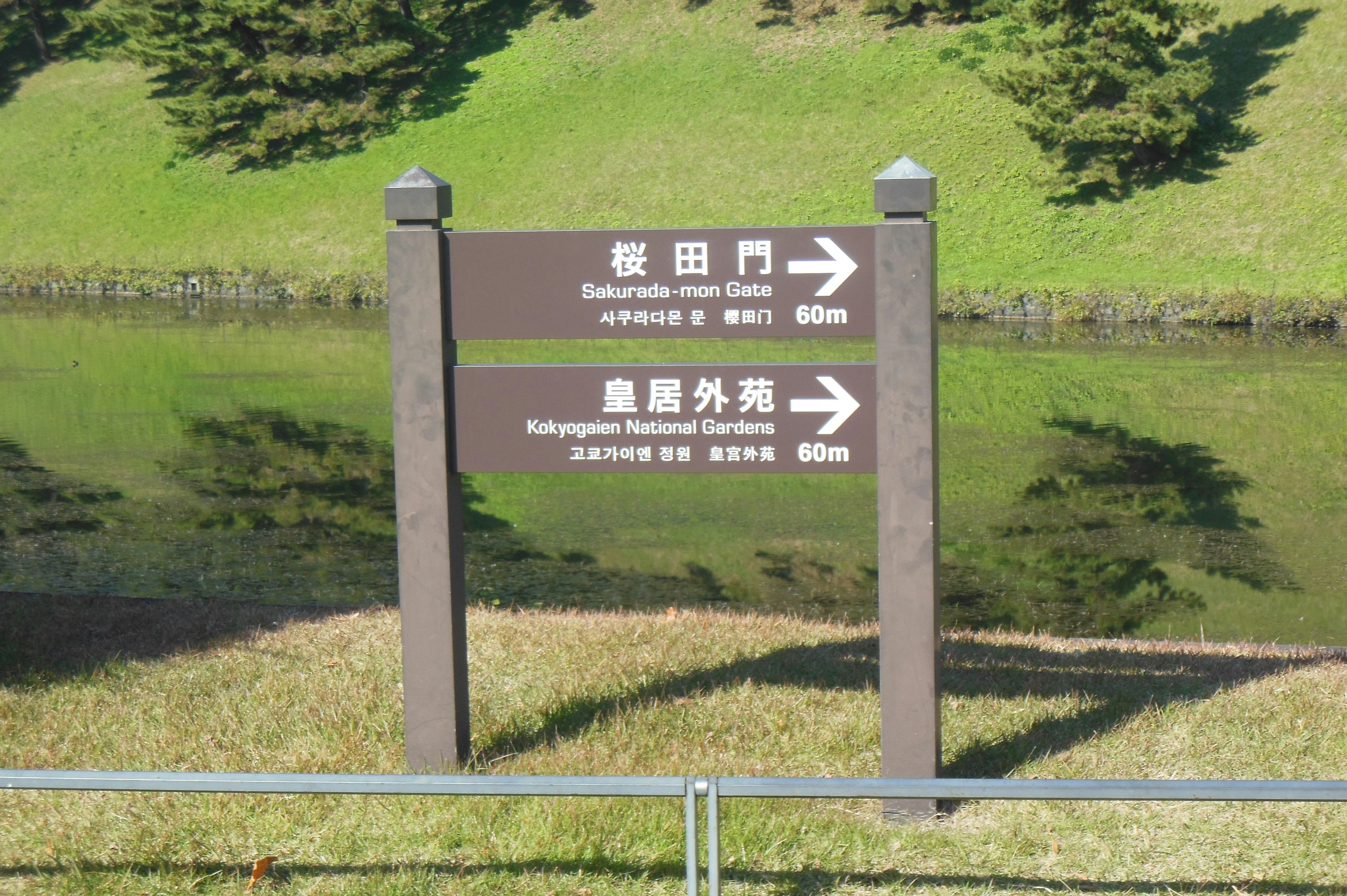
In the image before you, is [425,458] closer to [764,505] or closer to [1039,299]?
[764,505]

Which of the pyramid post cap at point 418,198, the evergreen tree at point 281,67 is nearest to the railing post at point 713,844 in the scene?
the pyramid post cap at point 418,198

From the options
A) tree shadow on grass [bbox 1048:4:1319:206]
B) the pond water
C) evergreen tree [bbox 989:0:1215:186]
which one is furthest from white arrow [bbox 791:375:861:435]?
tree shadow on grass [bbox 1048:4:1319:206]

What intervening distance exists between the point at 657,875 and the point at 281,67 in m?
45.8

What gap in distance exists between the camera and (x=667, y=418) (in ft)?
16.3

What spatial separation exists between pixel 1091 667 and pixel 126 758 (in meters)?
4.48

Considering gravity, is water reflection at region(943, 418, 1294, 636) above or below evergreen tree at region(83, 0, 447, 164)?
below

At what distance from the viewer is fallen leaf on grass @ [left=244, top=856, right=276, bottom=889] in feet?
13.3

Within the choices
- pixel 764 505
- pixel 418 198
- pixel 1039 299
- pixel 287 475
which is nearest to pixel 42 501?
pixel 287 475

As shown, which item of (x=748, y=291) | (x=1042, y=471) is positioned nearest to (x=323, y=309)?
(x=1042, y=471)

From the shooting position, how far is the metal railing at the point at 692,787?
3369mm

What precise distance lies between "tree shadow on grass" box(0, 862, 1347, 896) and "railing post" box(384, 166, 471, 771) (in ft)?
3.12

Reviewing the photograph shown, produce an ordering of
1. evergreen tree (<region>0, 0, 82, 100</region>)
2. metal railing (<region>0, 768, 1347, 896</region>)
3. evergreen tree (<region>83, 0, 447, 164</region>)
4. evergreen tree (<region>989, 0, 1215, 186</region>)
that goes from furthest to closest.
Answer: evergreen tree (<region>0, 0, 82, 100</region>), evergreen tree (<region>83, 0, 447, 164</region>), evergreen tree (<region>989, 0, 1215, 186</region>), metal railing (<region>0, 768, 1347, 896</region>)

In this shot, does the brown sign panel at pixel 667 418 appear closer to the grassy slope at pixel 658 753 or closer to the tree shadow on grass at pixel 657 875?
the grassy slope at pixel 658 753

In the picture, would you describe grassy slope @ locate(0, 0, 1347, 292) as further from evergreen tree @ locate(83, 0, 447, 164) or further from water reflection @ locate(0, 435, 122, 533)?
water reflection @ locate(0, 435, 122, 533)
